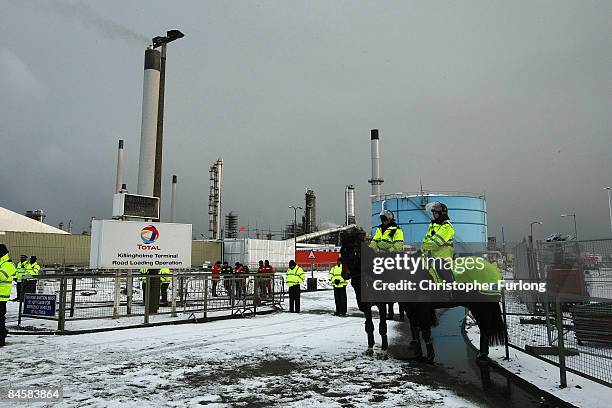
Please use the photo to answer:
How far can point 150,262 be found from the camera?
13.3 meters

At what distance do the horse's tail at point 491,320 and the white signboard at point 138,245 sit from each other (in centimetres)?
966

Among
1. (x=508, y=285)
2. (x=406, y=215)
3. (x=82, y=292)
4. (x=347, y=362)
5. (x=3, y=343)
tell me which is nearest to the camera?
(x=347, y=362)

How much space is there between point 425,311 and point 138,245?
363 inches

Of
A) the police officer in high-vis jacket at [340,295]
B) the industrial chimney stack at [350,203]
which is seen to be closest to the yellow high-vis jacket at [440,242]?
the police officer in high-vis jacket at [340,295]

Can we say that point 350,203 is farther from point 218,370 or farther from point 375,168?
point 218,370

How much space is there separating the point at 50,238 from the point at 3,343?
41.4 metres

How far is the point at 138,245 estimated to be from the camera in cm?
1314

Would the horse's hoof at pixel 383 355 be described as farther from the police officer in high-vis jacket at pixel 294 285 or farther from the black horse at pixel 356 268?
the police officer in high-vis jacket at pixel 294 285

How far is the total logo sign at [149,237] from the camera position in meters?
13.3

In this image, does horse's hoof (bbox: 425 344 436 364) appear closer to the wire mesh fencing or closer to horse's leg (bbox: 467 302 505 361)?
horse's leg (bbox: 467 302 505 361)

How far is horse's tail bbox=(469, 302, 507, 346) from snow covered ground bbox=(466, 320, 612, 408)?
0.35m

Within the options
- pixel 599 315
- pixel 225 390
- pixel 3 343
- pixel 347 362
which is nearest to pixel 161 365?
pixel 225 390

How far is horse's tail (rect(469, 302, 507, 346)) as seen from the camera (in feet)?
22.7

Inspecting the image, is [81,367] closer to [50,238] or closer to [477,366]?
[477,366]
